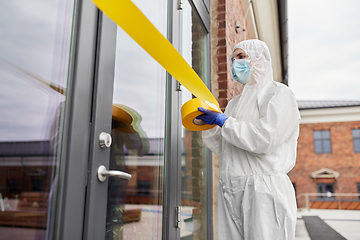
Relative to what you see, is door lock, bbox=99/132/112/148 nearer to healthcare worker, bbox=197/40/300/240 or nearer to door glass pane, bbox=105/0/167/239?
door glass pane, bbox=105/0/167/239

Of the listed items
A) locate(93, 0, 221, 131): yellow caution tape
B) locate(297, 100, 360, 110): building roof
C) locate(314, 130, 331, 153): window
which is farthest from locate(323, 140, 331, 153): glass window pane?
locate(93, 0, 221, 131): yellow caution tape

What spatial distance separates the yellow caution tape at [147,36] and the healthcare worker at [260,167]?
0.80 feet

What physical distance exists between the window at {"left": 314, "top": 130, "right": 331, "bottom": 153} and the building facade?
18.8 m

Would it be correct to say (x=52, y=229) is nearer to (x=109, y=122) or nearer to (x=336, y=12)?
(x=109, y=122)

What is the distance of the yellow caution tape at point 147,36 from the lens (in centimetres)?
76

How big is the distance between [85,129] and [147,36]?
15.9 inches

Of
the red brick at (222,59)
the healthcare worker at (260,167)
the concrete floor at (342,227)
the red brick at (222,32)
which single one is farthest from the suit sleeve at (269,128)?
the concrete floor at (342,227)

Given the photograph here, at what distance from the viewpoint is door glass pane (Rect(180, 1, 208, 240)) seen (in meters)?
2.09

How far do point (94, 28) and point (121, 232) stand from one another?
2.79 ft

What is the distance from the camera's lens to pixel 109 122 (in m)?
1.18

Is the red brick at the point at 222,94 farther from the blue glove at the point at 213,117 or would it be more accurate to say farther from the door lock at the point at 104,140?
the door lock at the point at 104,140

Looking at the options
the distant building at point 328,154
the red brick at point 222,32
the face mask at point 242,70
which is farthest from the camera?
the distant building at point 328,154

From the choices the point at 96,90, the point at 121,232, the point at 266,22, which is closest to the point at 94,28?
the point at 96,90

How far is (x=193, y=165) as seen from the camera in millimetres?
2318
